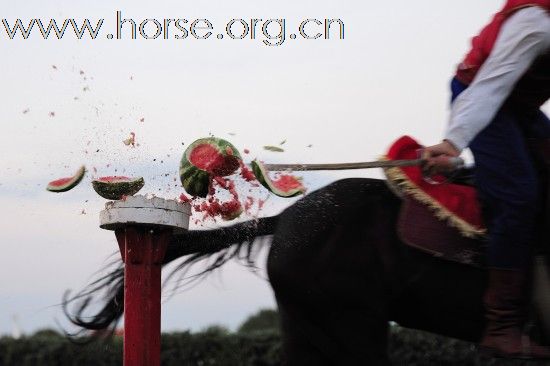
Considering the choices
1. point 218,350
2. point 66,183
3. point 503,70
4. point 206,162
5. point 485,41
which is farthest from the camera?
point 218,350

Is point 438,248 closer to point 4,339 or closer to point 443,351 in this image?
point 443,351

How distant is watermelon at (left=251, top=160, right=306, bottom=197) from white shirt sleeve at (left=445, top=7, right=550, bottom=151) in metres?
0.67

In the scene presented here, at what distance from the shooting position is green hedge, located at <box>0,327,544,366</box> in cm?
785

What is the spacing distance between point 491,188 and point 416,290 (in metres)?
0.53

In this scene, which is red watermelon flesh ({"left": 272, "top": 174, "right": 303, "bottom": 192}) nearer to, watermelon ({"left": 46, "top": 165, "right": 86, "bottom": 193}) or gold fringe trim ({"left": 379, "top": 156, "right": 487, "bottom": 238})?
gold fringe trim ({"left": 379, "top": 156, "right": 487, "bottom": 238})

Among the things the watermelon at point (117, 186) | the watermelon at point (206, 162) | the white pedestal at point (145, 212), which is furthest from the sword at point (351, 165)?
the watermelon at point (117, 186)

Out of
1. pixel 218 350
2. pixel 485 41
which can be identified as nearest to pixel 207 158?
pixel 485 41

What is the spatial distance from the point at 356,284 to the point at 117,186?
3.95 feet

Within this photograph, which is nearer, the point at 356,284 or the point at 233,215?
the point at 356,284

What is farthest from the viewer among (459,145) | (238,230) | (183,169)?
(238,230)

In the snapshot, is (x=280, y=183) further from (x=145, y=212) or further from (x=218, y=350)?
(x=218, y=350)

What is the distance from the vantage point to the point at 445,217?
399 centimetres

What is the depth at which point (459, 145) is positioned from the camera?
3777 millimetres

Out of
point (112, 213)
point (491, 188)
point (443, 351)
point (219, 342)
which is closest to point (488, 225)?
point (491, 188)
